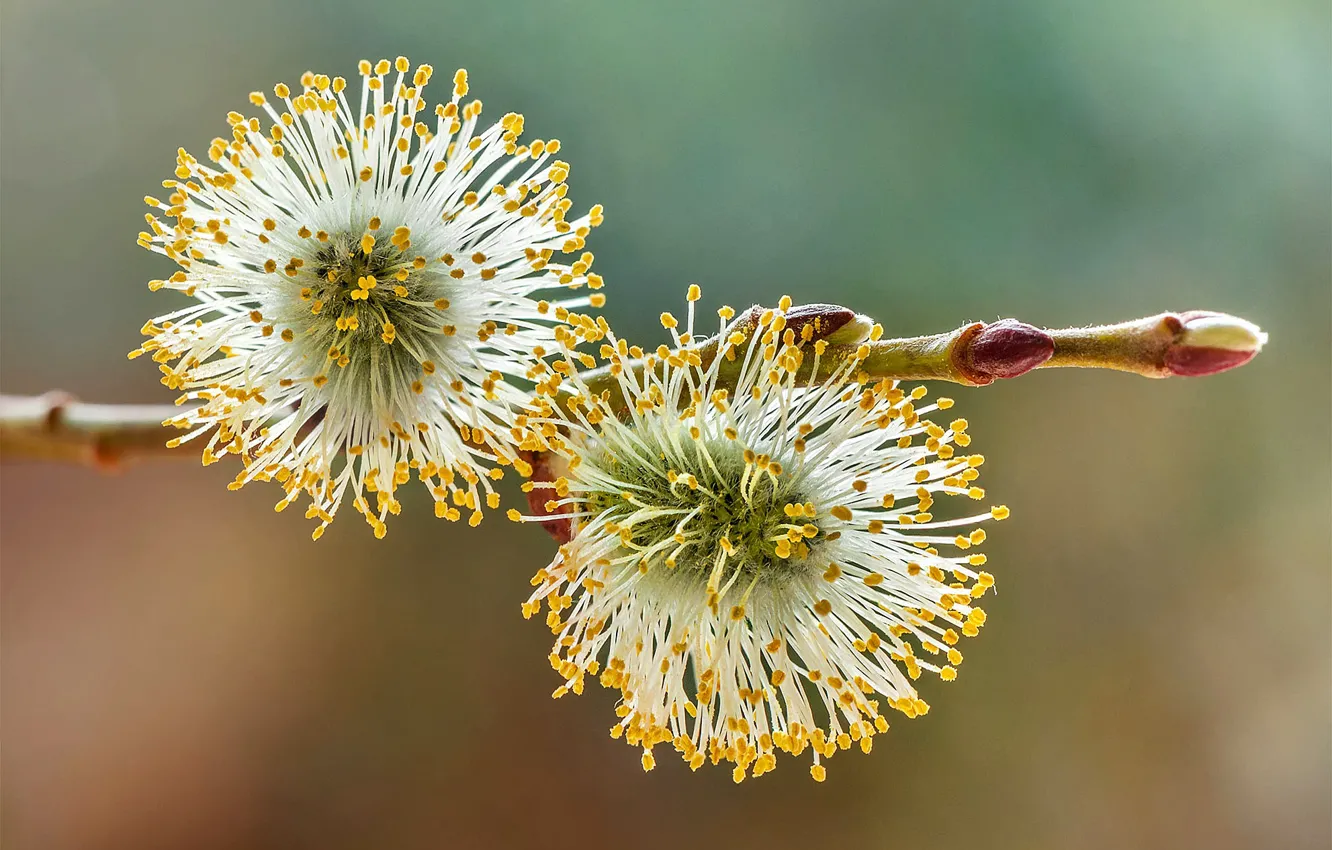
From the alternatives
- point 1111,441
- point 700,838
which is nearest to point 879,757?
point 700,838

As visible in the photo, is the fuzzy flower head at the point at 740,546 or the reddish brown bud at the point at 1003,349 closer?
the reddish brown bud at the point at 1003,349

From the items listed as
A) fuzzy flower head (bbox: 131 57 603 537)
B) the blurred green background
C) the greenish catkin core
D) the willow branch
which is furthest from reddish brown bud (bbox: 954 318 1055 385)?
the blurred green background

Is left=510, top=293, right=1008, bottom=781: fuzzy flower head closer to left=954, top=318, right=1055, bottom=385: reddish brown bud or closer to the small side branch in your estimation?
left=954, top=318, right=1055, bottom=385: reddish brown bud

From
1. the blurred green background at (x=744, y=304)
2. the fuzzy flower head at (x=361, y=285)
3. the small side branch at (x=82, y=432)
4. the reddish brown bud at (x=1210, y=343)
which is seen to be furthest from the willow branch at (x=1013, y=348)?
the blurred green background at (x=744, y=304)

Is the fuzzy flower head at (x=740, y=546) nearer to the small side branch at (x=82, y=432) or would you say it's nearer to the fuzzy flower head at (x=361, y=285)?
the fuzzy flower head at (x=361, y=285)

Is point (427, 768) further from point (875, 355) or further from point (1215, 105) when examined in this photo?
point (1215, 105)
